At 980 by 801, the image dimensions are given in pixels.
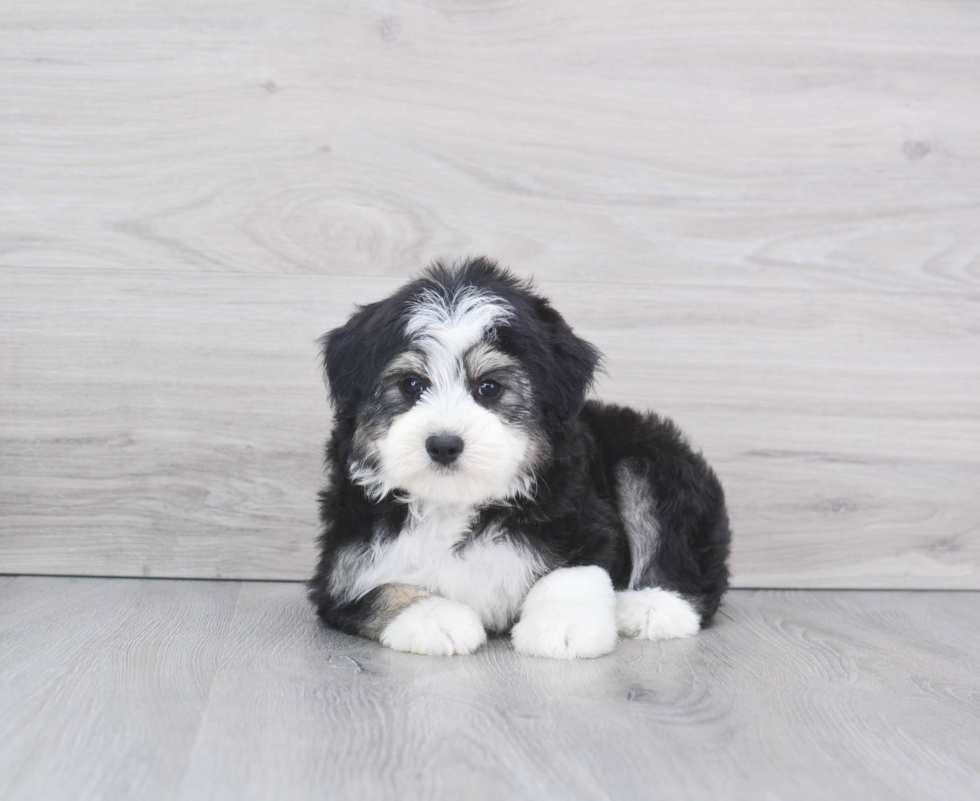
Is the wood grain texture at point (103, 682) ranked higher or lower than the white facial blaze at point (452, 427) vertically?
lower

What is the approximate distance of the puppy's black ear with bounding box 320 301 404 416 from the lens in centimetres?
216

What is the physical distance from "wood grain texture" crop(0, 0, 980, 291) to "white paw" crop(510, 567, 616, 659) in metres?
1.19

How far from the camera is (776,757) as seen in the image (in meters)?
1.56

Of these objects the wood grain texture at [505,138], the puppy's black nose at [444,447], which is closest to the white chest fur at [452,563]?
the puppy's black nose at [444,447]

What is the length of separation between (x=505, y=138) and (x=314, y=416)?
1.07 m

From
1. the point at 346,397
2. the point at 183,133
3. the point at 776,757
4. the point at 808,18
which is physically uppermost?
the point at 808,18

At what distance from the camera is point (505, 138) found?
9.92 feet

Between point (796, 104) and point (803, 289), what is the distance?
0.60 metres

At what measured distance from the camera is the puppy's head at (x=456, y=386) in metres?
2.03

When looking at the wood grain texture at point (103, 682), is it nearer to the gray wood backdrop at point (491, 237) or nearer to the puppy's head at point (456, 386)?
the gray wood backdrop at point (491, 237)

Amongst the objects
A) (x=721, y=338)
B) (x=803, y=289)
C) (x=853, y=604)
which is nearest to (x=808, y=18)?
(x=803, y=289)

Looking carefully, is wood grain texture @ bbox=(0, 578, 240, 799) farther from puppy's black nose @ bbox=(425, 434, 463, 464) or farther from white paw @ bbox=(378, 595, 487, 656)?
puppy's black nose @ bbox=(425, 434, 463, 464)

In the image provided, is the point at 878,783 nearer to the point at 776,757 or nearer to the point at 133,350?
the point at 776,757

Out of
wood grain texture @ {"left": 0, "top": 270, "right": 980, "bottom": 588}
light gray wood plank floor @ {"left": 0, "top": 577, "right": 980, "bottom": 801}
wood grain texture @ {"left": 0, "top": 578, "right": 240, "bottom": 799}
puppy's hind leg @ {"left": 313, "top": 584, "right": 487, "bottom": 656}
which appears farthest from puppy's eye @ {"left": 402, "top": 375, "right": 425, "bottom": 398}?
wood grain texture @ {"left": 0, "top": 270, "right": 980, "bottom": 588}
